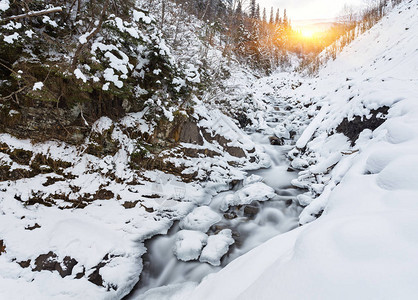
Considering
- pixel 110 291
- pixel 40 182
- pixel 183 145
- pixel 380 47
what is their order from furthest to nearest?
pixel 380 47, pixel 183 145, pixel 40 182, pixel 110 291

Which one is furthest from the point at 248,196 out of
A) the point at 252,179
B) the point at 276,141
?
the point at 276,141

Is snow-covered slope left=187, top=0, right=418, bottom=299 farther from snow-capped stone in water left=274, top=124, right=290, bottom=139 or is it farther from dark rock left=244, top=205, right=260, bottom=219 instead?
snow-capped stone in water left=274, top=124, right=290, bottom=139

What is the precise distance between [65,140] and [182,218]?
3.70 meters

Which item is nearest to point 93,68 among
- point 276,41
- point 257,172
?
point 257,172

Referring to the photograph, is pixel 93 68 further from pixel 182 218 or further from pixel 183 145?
pixel 182 218

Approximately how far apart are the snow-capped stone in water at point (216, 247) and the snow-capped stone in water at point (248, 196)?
1215 millimetres

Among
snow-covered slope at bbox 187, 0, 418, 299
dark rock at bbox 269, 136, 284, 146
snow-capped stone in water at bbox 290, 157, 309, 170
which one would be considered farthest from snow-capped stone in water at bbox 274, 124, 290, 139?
snow-covered slope at bbox 187, 0, 418, 299

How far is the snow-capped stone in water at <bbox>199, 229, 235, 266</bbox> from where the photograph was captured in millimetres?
4336

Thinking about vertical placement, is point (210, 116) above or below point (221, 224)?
above

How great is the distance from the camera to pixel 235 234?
16.8ft

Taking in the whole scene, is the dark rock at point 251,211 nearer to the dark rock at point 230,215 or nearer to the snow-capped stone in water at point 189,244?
the dark rock at point 230,215

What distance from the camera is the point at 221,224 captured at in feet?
17.9

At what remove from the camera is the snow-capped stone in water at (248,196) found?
20.4 feet

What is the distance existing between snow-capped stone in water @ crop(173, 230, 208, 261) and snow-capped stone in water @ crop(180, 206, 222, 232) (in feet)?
0.90
